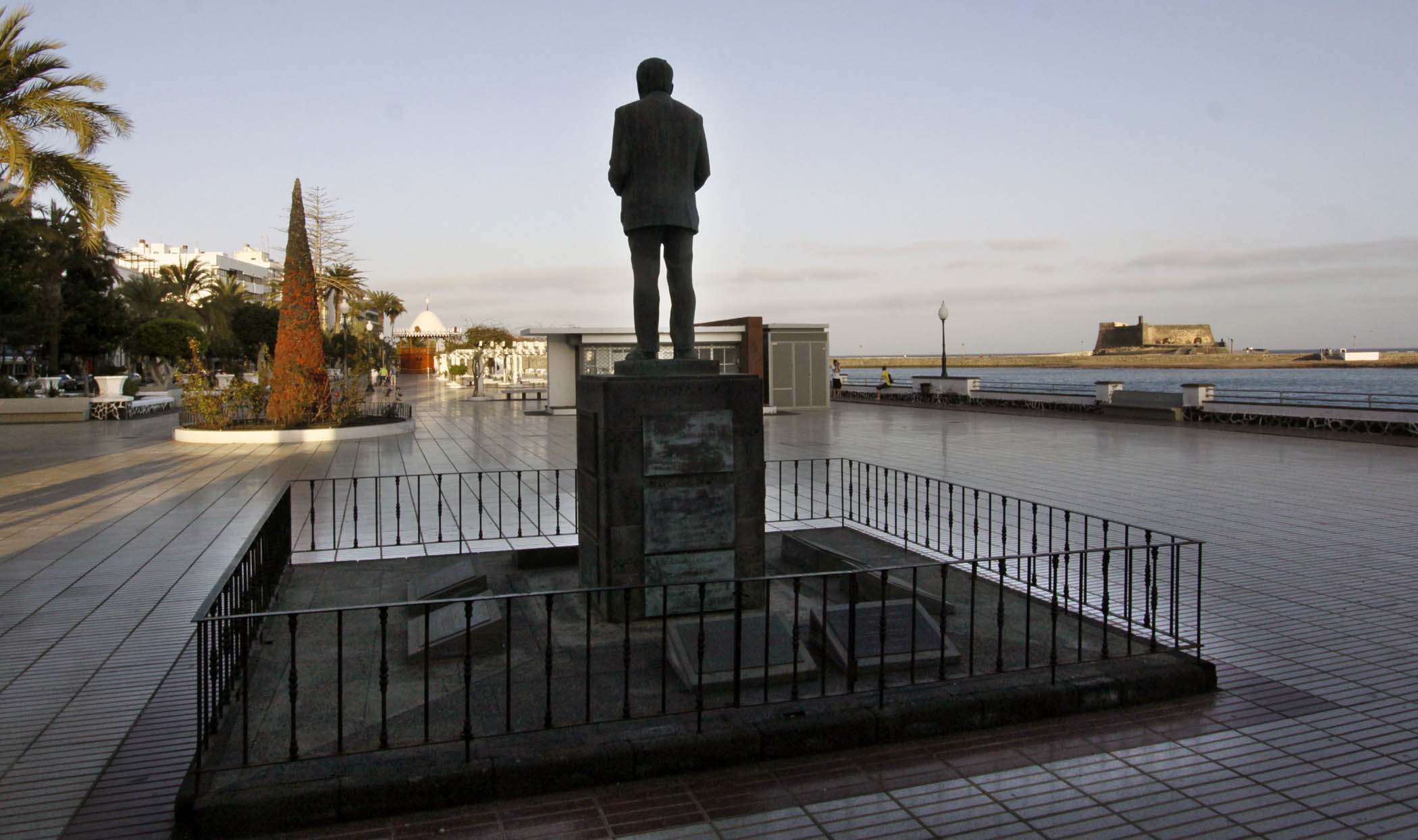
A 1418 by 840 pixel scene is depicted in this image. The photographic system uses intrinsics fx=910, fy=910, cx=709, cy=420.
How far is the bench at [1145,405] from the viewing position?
79.6 feet

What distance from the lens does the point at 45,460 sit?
16219 mm

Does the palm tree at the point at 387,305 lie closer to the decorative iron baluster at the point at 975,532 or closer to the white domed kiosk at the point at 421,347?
the white domed kiosk at the point at 421,347

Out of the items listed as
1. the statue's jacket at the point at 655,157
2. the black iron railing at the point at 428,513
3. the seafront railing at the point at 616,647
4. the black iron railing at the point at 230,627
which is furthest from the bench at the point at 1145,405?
the black iron railing at the point at 230,627

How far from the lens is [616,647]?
5.68 meters

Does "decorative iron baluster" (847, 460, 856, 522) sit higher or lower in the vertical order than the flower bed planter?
lower

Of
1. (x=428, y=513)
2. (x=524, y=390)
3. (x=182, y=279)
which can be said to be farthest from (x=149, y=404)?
(x=182, y=279)

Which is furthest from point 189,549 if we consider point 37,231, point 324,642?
point 37,231

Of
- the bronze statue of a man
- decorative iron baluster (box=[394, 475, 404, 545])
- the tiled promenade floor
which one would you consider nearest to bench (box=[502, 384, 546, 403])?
the tiled promenade floor

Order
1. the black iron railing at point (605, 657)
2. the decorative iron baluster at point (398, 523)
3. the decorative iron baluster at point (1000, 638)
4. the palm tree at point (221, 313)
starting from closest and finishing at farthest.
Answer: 1. the black iron railing at point (605, 657)
2. the decorative iron baluster at point (1000, 638)
3. the decorative iron baluster at point (398, 523)
4. the palm tree at point (221, 313)

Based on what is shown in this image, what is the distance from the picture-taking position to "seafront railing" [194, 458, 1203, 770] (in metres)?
4.42

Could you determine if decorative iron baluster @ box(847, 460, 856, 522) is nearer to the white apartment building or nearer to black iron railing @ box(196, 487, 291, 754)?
black iron railing @ box(196, 487, 291, 754)

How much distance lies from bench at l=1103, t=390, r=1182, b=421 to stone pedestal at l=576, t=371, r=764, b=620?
2150 centimetres

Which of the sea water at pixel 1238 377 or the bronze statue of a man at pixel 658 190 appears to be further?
the sea water at pixel 1238 377

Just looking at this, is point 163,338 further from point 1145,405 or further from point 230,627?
point 230,627
